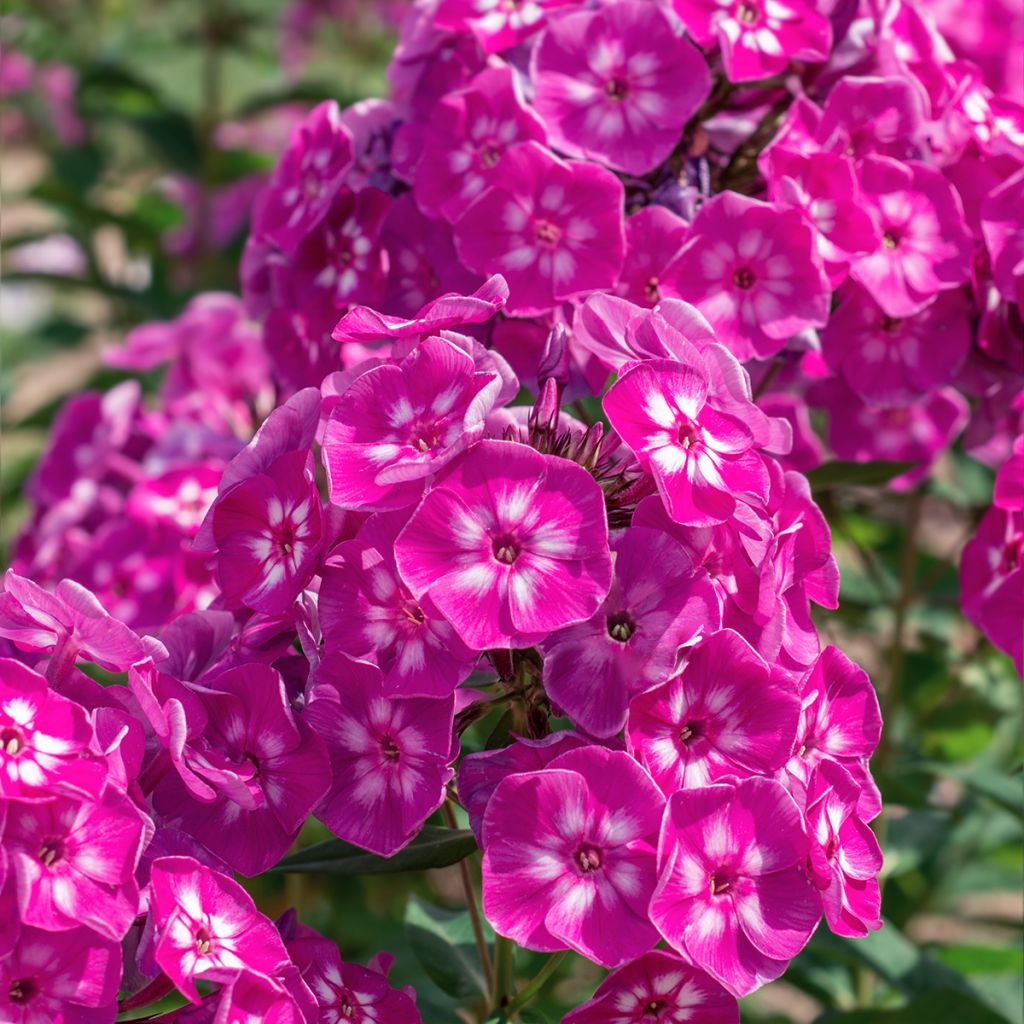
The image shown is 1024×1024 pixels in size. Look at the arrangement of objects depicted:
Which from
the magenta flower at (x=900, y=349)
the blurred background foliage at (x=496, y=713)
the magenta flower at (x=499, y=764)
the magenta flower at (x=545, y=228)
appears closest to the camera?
the magenta flower at (x=499, y=764)

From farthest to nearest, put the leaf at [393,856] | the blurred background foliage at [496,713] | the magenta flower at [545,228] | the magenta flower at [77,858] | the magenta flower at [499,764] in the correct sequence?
the blurred background foliage at [496,713] < the magenta flower at [545,228] < the leaf at [393,856] < the magenta flower at [499,764] < the magenta flower at [77,858]

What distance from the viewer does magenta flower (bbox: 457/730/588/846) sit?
0.90 metres

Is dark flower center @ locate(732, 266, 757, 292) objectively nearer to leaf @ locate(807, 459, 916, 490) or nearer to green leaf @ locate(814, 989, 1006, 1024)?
leaf @ locate(807, 459, 916, 490)

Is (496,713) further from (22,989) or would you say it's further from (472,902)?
(22,989)

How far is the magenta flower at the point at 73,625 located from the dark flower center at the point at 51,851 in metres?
0.13

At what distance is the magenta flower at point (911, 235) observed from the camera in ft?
4.05

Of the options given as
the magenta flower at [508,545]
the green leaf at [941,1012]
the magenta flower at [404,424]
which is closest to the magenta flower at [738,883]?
the magenta flower at [508,545]

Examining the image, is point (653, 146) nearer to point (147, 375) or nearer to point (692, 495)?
point (692, 495)

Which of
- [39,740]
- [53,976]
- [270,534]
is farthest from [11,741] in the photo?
[270,534]

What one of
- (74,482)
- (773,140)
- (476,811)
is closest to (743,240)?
(773,140)

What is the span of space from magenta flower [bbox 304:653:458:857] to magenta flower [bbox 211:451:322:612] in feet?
0.20

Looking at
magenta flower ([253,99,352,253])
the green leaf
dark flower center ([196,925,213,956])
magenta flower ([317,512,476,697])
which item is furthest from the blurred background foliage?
magenta flower ([253,99,352,253])

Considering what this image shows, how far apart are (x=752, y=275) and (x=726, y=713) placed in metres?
0.41

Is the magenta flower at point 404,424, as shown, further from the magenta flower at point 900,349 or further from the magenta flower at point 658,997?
the magenta flower at point 900,349
